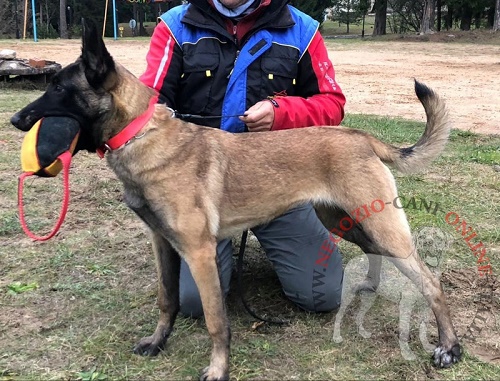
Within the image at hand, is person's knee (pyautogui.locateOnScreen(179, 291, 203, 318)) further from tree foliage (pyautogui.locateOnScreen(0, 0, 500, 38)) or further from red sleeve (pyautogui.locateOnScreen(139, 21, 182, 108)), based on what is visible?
tree foliage (pyautogui.locateOnScreen(0, 0, 500, 38))

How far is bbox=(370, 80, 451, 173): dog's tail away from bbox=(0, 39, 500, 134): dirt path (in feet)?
19.8

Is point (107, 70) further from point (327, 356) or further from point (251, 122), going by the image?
point (327, 356)

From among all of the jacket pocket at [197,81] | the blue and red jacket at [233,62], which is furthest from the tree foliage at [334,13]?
the jacket pocket at [197,81]

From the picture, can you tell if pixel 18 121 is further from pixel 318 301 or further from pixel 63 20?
pixel 63 20

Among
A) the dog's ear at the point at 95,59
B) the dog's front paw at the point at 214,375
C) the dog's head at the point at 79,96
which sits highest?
the dog's ear at the point at 95,59

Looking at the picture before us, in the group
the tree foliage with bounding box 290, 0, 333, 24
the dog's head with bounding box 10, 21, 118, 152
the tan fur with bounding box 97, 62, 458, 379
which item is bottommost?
the tan fur with bounding box 97, 62, 458, 379

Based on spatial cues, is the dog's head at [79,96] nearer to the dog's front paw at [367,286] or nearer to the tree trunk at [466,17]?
the dog's front paw at [367,286]

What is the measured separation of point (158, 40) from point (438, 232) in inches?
108

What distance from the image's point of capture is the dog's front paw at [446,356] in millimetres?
2984

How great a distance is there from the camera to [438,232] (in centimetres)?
462

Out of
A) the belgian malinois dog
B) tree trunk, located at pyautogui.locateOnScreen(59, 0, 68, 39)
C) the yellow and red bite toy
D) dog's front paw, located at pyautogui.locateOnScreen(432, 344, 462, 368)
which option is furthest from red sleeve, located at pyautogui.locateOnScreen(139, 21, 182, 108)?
tree trunk, located at pyautogui.locateOnScreen(59, 0, 68, 39)

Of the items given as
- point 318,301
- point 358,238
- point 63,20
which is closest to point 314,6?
point 63,20

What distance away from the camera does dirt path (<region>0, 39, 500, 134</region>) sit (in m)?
10.6

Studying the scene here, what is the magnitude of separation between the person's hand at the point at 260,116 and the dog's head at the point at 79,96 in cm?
97
